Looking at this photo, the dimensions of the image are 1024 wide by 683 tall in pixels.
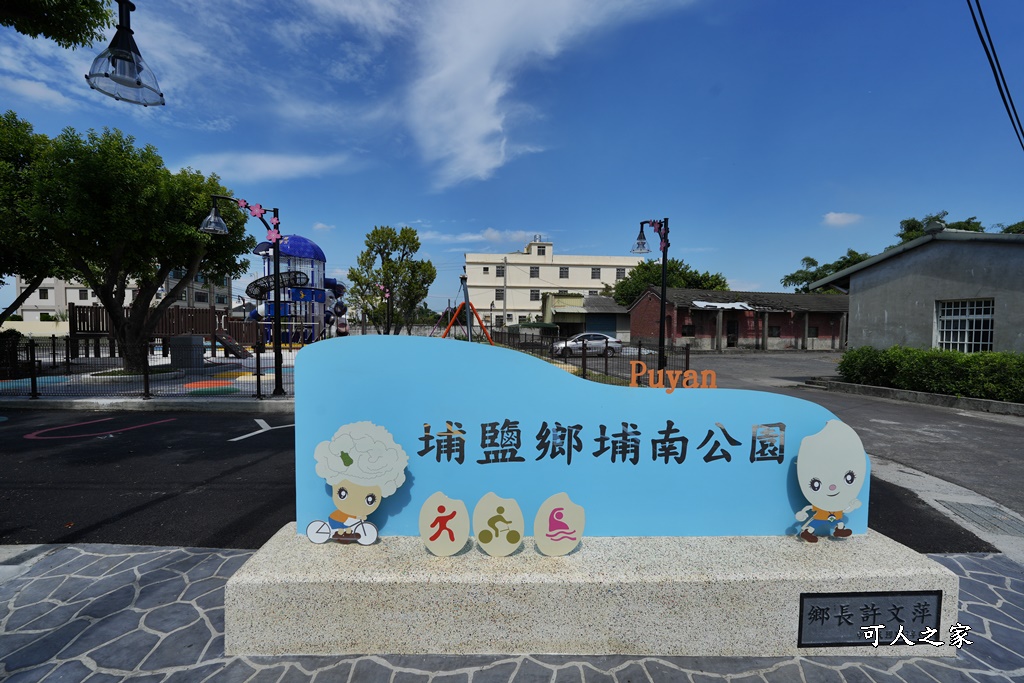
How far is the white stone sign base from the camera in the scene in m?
2.73

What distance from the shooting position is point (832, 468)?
3191 millimetres

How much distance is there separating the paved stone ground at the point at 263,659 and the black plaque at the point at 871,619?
0.09m

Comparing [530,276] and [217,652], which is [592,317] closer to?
[530,276]

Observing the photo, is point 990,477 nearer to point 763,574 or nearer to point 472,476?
point 763,574

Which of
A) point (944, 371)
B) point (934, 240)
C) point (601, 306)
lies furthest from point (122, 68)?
point (601, 306)

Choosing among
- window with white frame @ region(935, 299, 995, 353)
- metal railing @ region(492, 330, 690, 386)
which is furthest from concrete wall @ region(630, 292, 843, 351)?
window with white frame @ region(935, 299, 995, 353)

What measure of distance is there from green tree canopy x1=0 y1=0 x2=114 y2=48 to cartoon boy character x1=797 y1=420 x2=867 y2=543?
33.5ft

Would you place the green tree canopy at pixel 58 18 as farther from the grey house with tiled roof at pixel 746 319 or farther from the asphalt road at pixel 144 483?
the grey house with tiled roof at pixel 746 319

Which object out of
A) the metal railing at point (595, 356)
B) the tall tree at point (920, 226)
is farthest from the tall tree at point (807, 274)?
the metal railing at point (595, 356)

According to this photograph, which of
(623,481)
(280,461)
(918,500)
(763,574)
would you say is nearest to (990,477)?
(918,500)

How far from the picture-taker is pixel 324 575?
2.75 m

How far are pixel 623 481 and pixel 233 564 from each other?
3.37m

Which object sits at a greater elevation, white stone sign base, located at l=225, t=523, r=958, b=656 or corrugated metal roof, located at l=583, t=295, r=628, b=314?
corrugated metal roof, located at l=583, t=295, r=628, b=314

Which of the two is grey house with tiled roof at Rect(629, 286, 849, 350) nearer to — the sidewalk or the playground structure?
the playground structure
